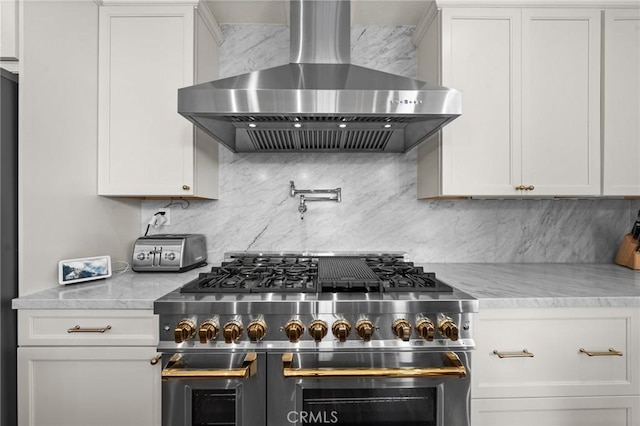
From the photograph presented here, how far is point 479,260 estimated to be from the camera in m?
2.14

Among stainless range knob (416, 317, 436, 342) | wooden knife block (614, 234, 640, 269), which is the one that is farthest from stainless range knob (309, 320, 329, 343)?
wooden knife block (614, 234, 640, 269)

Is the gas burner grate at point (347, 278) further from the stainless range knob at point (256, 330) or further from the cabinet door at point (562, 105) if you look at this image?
the cabinet door at point (562, 105)

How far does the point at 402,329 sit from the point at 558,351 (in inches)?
26.6

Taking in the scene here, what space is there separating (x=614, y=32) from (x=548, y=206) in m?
0.96

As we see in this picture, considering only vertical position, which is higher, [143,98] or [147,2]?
[147,2]

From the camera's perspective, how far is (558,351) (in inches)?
52.4

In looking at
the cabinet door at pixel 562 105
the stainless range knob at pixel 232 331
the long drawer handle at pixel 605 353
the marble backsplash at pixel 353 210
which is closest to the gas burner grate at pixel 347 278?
the stainless range knob at pixel 232 331

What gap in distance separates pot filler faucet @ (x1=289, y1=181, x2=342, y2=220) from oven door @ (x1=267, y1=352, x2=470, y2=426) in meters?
1.07

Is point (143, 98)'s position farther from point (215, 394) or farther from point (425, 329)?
point (425, 329)

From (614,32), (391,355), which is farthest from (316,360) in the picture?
(614,32)

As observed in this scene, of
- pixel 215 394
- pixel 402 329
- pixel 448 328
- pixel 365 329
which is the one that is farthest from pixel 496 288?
pixel 215 394

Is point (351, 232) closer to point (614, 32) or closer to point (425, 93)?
point (425, 93)

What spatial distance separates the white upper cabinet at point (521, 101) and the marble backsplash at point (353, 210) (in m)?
0.41

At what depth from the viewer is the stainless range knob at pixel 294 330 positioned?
118 cm
